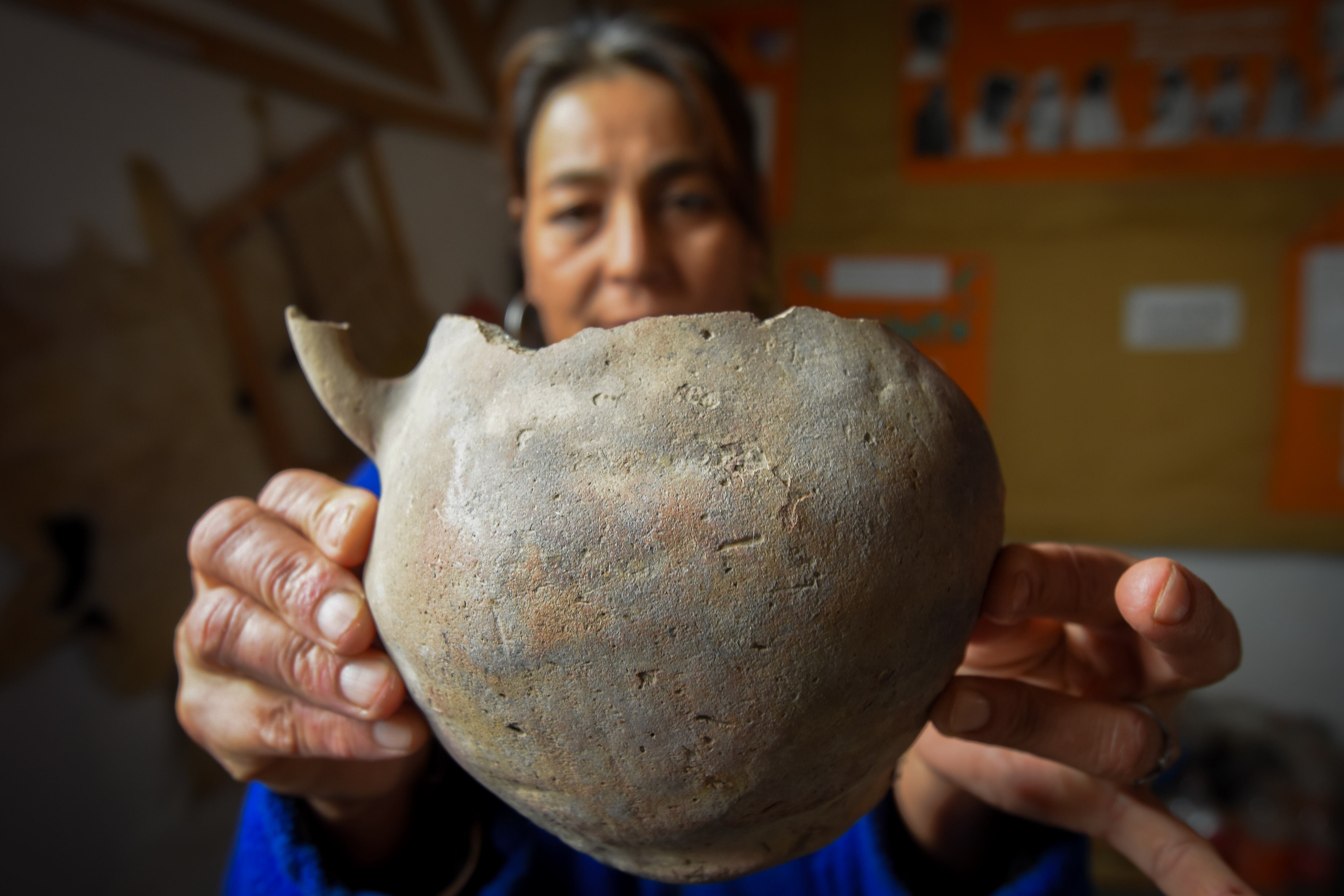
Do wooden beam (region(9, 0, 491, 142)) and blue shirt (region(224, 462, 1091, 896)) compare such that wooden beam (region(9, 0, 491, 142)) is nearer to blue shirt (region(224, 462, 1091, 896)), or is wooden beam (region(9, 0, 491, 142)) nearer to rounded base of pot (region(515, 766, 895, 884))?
blue shirt (region(224, 462, 1091, 896))

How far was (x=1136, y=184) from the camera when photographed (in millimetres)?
2227

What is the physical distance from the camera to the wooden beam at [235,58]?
124 cm

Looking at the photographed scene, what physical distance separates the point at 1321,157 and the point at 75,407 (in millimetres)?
2948

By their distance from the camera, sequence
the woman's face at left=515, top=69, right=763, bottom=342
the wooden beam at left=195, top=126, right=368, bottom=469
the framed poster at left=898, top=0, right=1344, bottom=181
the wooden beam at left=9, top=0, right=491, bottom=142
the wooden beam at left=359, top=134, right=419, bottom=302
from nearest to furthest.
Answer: the woman's face at left=515, top=69, right=763, bottom=342 → the wooden beam at left=9, top=0, right=491, bottom=142 → the wooden beam at left=195, top=126, right=368, bottom=469 → the wooden beam at left=359, top=134, right=419, bottom=302 → the framed poster at left=898, top=0, right=1344, bottom=181

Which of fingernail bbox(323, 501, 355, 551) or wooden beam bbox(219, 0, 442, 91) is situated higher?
wooden beam bbox(219, 0, 442, 91)

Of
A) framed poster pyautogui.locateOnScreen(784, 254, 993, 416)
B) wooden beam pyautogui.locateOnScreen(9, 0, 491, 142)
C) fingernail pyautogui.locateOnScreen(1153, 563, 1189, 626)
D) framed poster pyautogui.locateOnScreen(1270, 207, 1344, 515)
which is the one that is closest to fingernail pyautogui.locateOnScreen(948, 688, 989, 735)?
fingernail pyautogui.locateOnScreen(1153, 563, 1189, 626)

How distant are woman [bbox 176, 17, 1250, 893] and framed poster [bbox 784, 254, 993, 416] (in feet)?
3.58

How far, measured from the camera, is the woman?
72cm

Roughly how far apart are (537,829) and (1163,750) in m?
0.77

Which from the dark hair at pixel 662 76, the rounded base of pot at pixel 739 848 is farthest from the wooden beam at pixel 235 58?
the rounded base of pot at pixel 739 848

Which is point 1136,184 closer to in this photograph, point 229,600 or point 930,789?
point 930,789

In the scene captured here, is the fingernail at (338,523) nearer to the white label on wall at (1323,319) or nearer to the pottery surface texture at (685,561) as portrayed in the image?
the pottery surface texture at (685,561)

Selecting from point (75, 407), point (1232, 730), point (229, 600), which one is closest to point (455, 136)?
point (75, 407)

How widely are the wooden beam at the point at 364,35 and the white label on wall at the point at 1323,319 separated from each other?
247cm
